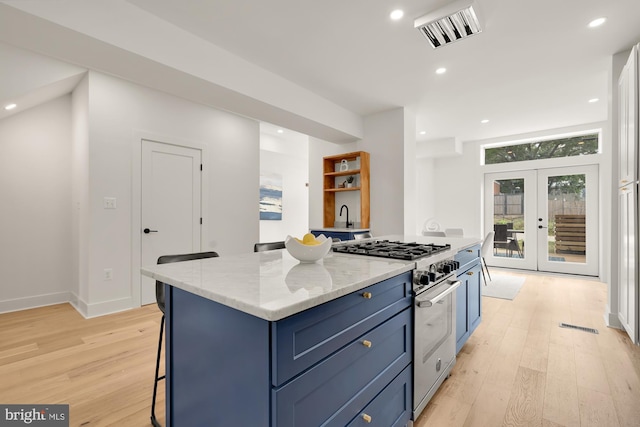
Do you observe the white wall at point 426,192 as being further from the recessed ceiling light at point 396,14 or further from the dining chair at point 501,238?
the recessed ceiling light at point 396,14

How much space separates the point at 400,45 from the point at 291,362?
285 centimetres

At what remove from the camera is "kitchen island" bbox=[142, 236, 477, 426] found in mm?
868

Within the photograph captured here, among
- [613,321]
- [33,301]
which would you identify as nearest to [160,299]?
[33,301]

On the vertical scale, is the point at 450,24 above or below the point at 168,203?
above

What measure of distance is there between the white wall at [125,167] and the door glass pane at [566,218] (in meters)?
5.83

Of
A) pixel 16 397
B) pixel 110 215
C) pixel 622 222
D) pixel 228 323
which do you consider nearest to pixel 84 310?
pixel 110 215

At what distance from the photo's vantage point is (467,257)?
240 cm

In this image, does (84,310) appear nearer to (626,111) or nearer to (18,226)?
(18,226)

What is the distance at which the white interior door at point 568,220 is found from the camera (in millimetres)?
5211

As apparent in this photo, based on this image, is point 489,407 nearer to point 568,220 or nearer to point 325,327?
point 325,327

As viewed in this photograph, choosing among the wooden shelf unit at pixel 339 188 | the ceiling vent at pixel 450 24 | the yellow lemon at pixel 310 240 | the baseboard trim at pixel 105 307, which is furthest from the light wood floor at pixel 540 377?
the baseboard trim at pixel 105 307

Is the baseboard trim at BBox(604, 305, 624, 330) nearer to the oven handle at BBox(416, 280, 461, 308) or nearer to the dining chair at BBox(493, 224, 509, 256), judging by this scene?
the oven handle at BBox(416, 280, 461, 308)

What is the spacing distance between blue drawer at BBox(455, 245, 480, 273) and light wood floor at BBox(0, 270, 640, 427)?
0.72 m

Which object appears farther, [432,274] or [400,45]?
[400,45]
